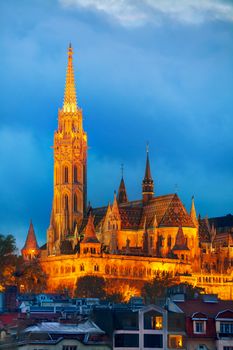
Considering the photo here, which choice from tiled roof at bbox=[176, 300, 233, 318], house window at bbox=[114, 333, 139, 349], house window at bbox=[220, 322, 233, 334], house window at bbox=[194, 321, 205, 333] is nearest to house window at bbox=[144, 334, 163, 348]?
house window at bbox=[114, 333, 139, 349]

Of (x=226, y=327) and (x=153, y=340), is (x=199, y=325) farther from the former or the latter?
(x=153, y=340)

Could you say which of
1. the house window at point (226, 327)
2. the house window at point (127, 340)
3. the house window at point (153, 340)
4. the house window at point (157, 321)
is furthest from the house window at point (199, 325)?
the house window at point (127, 340)

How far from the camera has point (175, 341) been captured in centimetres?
11969

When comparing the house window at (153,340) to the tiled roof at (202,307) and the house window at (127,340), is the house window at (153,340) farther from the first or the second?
the tiled roof at (202,307)

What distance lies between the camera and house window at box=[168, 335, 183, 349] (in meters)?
119

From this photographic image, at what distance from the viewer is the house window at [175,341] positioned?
119000 millimetres

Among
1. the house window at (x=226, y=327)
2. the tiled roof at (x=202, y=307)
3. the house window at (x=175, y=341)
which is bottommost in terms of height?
the house window at (x=175, y=341)

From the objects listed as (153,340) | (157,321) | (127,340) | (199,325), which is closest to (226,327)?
(199,325)

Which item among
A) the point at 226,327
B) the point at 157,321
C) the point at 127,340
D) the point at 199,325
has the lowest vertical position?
the point at 127,340

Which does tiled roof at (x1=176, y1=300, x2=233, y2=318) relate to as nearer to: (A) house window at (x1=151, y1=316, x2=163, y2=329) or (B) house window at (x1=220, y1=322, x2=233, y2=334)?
(B) house window at (x1=220, y1=322, x2=233, y2=334)

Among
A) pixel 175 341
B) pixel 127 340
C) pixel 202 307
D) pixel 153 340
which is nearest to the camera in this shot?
pixel 127 340

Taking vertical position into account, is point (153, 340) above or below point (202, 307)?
below

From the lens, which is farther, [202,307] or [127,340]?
[202,307]

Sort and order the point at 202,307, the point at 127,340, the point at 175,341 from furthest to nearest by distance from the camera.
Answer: the point at 202,307 → the point at 175,341 → the point at 127,340
